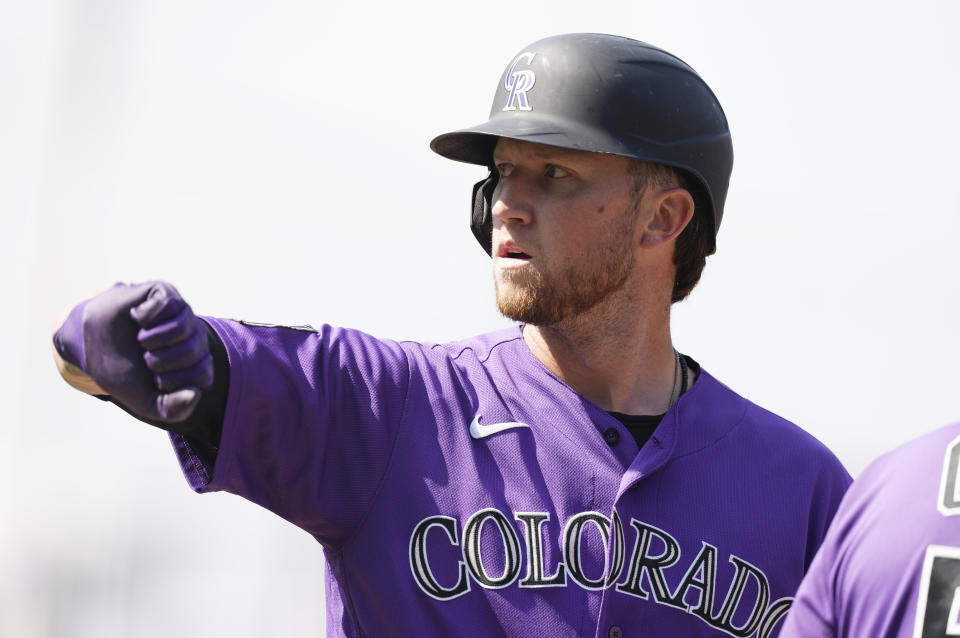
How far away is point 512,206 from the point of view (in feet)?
10.2

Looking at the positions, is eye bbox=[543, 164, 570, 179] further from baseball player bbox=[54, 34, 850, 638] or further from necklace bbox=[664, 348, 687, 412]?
necklace bbox=[664, 348, 687, 412]

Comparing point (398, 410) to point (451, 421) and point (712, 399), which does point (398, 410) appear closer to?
point (451, 421)

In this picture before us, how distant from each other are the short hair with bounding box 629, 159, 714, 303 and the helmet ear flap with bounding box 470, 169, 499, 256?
0.40 metres

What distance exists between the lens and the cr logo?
128 inches

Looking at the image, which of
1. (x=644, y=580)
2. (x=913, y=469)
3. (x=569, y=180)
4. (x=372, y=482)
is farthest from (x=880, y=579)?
(x=569, y=180)

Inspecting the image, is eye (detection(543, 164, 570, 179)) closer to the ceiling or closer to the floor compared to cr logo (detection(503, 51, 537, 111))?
closer to the floor

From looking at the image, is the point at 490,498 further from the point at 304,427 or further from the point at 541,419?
the point at 304,427

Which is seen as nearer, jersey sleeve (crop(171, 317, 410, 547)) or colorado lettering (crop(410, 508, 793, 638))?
jersey sleeve (crop(171, 317, 410, 547))

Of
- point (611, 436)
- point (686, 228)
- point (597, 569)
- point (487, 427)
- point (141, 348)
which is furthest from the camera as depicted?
point (686, 228)

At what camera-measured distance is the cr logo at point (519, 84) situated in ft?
10.7

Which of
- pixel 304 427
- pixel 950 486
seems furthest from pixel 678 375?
pixel 950 486

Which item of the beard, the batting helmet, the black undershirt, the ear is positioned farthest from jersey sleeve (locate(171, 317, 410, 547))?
the ear

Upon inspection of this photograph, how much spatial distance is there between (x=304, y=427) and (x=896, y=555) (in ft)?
4.41

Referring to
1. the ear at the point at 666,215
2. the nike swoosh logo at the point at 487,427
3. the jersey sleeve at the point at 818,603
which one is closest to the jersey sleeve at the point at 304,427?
the nike swoosh logo at the point at 487,427
